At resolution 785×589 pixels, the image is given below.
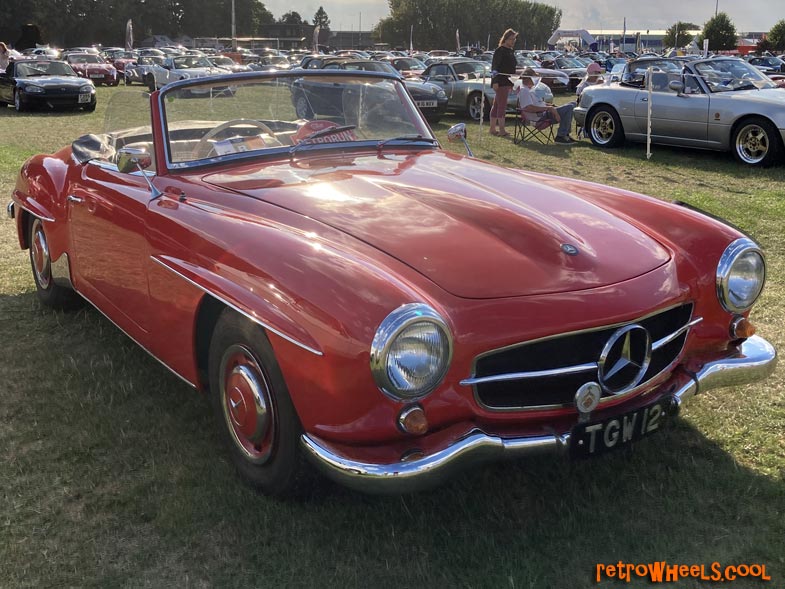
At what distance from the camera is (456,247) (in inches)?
109

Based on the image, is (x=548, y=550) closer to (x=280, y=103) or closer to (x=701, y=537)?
(x=701, y=537)

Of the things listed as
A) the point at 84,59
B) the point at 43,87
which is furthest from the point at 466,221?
the point at 84,59

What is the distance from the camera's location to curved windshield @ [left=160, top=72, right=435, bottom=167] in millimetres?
3658

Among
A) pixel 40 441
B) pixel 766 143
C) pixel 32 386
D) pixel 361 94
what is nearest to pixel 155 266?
pixel 40 441

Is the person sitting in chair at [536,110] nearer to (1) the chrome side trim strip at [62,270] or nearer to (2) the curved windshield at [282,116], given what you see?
(2) the curved windshield at [282,116]

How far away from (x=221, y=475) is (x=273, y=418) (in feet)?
1.78

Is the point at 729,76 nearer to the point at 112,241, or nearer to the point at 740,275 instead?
the point at 740,275

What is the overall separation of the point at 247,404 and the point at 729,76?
10.5 metres

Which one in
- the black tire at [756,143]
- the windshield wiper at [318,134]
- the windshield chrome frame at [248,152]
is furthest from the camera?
the black tire at [756,143]

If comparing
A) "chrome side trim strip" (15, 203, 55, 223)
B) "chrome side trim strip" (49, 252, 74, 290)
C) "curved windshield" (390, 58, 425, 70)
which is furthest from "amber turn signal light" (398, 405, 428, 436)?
"curved windshield" (390, 58, 425, 70)

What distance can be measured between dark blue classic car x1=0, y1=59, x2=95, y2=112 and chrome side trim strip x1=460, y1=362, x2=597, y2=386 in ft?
59.5

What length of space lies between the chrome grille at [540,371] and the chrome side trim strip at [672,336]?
5.7 inches

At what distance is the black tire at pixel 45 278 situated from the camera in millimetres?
4711

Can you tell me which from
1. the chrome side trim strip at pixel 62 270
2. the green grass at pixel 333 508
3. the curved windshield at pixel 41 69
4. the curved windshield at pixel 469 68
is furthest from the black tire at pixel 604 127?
the curved windshield at pixel 41 69
